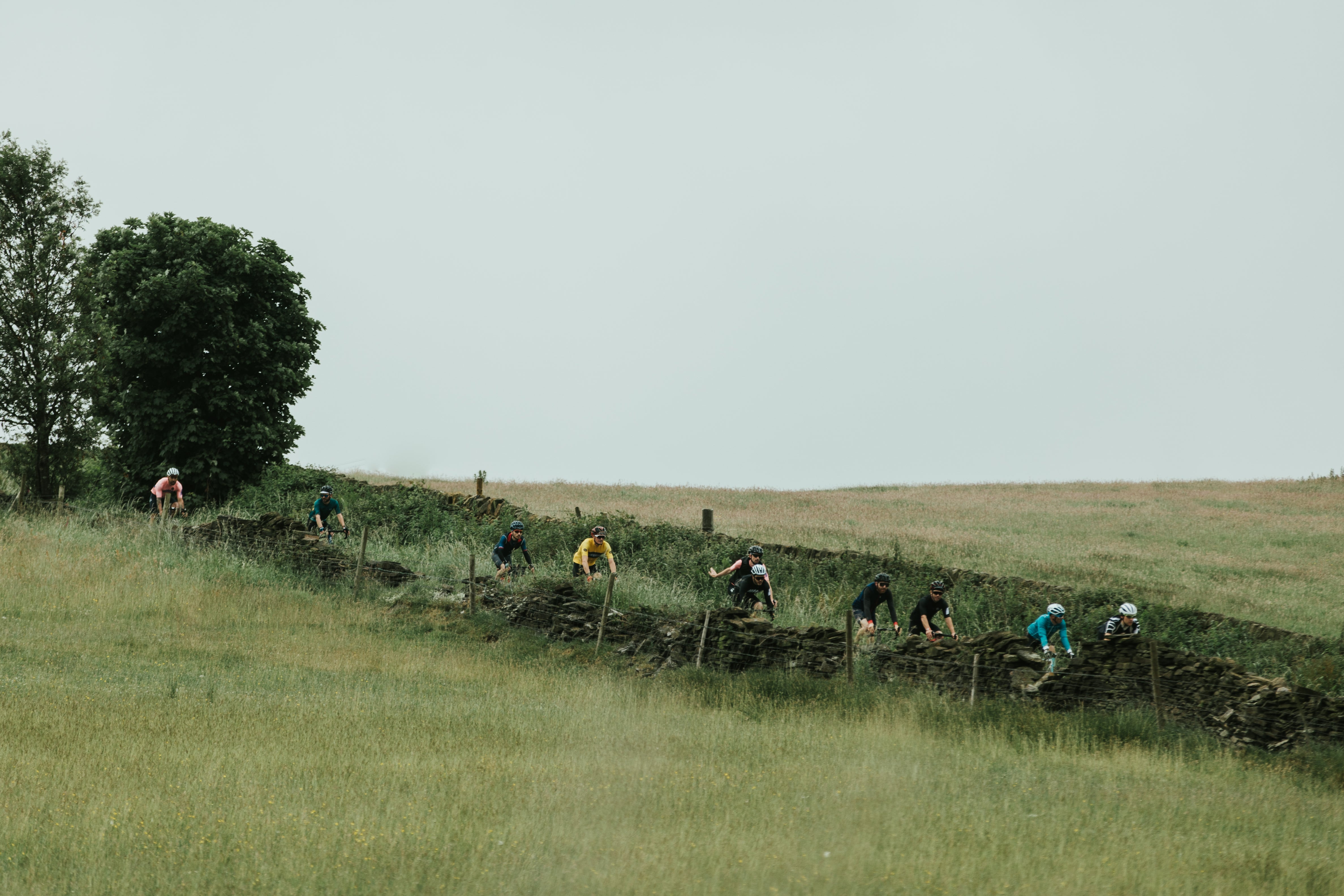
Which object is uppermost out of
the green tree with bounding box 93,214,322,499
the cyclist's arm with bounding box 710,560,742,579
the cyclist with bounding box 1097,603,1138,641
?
the green tree with bounding box 93,214,322,499

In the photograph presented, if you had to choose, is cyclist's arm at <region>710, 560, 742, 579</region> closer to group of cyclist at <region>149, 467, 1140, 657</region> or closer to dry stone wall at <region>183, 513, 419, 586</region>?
group of cyclist at <region>149, 467, 1140, 657</region>

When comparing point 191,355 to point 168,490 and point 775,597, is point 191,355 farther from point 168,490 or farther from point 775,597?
point 775,597

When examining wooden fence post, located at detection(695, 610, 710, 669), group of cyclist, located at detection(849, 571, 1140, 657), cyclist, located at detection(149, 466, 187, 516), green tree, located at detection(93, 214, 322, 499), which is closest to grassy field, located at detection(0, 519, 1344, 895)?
wooden fence post, located at detection(695, 610, 710, 669)

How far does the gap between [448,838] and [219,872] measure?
1670mm

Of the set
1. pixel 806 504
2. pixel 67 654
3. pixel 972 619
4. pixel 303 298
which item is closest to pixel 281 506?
pixel 303 298

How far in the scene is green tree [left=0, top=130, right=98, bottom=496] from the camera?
1372 inches

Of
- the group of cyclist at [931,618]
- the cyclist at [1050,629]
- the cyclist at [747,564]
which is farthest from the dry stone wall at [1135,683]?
the cyclist at [747,564]

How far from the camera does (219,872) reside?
25.8 ft

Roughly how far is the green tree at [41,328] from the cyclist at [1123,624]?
31344mm

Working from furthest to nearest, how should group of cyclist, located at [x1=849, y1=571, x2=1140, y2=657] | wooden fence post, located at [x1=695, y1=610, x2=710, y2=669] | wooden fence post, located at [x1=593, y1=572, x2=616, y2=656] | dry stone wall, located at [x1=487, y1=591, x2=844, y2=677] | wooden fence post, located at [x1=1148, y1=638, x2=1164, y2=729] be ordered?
1. wooden fence post, located at [x1=593, y1=572, x2=616, y2=656]
2. wooden fence post, located at [x1=695, y1=610, x2=710, y2=669]
3. dry stone wall, located at [x1=487, y1=591, x2=844, y2=677]
4. group of cyclist, located at [x1=849, y1=571, x2=1140, y2=657]
5. wooden fence post, located at [x1=1148, y1=638, x2=1164, y2=729]

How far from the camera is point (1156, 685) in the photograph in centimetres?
1438

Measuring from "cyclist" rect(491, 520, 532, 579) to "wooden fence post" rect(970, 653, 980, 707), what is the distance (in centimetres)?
995

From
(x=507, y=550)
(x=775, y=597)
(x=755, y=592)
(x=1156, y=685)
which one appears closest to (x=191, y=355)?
(x=507, y=550)

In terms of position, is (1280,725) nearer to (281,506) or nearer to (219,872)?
(219,872)
